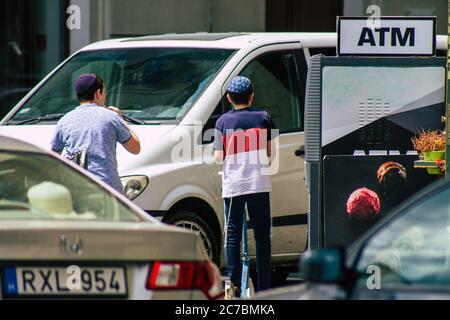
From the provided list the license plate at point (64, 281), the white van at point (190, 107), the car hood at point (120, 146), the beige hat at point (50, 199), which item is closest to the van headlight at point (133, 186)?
the white van at point (190, 107)

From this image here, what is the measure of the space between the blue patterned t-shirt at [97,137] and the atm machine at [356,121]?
4.35 ft

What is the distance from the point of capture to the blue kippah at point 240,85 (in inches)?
359

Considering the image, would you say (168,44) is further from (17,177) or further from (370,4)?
(370,4)

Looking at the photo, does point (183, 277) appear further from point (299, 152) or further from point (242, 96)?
point (299, 152)

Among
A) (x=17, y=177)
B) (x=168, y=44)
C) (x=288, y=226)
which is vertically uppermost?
(x=168, y=44)

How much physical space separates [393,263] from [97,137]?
3.88 m

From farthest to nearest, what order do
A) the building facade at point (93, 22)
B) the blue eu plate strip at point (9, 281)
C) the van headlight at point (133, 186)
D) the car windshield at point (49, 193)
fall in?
the building facade at point (93, 22) < the van headlight at point (133, 186) < the car windshield at point (49, 193) < the blue eu plate strip at point (9, 281)

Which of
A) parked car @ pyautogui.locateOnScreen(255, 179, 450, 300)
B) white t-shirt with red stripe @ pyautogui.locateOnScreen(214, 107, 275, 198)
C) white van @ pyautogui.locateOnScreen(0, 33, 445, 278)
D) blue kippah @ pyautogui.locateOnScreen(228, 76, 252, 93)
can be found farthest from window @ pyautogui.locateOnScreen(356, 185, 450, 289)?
white van @ pyautogui.locateOnScreen(0, 33, 445, 278)

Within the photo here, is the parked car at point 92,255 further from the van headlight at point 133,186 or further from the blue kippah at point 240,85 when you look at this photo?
the blue kippah at point 240,85

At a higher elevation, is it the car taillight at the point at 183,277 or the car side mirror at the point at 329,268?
the car side mirror at the point at 329,268

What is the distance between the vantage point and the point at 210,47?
10242 millimetres

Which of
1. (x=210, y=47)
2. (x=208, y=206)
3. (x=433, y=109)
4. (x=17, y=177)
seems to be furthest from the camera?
(x=210, y=47)
